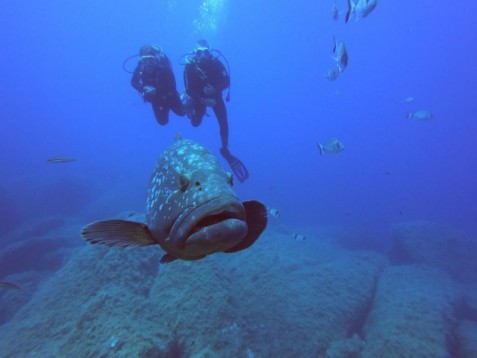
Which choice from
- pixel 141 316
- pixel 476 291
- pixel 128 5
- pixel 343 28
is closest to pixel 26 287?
pixel 141 316

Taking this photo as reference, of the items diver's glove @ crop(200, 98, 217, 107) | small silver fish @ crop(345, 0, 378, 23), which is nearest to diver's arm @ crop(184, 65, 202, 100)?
diver's glove @ crop(200, 98, 217, 107)

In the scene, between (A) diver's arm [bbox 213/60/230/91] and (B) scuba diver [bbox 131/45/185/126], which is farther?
(A) diver's arm [bbox 213/60/230/91]

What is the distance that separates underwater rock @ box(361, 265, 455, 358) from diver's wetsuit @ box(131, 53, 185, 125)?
27.0 ft

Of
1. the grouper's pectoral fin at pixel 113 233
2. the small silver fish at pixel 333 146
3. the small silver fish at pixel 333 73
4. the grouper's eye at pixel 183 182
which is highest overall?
the small silver fish at pixel 333 73

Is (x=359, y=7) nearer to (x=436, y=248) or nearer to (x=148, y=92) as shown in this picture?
(x=148, y=92)

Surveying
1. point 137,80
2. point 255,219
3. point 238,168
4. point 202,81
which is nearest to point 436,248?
point 238,168

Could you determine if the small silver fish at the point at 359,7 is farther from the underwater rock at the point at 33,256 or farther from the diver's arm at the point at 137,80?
the underwater rock at the point at 33,256

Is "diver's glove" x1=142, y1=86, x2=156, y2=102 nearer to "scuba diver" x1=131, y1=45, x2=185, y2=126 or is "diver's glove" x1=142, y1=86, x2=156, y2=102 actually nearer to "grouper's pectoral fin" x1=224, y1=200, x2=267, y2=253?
"scuba diver" x1=131, y1=45, x2=185, y2=126

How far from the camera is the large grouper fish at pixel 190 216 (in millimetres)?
1802

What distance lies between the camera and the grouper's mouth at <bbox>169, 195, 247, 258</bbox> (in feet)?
5.67

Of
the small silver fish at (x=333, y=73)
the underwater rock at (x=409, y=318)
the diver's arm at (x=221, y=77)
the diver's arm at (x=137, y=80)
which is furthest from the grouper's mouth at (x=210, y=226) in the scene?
Answer: the diver's arm at (x=221, y=77)

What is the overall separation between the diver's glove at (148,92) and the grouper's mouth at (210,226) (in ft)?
24.8

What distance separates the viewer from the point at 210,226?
5.79 ft

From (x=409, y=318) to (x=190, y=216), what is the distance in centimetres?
698
